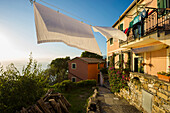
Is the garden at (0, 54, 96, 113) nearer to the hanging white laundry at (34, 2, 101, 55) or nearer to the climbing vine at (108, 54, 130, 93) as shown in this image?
the hanging white laundry at (34, 2, 101, 55)

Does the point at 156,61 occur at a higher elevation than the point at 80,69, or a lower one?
higher

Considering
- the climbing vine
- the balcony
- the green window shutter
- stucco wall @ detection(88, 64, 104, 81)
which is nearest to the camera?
the balcony

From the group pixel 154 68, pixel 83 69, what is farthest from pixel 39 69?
pixel 83 69

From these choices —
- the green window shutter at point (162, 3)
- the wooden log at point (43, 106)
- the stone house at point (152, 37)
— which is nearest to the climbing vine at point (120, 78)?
the stone house at point (152, 37)

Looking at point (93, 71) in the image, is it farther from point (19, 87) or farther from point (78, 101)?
point (19, 87)

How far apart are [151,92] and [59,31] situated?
19.4ft

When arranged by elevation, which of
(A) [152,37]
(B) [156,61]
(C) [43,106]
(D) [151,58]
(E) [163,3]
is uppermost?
(E) [163,3]

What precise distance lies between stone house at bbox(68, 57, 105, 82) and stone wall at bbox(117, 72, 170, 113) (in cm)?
1137

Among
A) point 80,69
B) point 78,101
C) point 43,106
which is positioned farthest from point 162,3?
point 80,69

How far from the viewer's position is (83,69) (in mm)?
18594

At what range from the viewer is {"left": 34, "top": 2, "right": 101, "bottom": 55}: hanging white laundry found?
1.41m

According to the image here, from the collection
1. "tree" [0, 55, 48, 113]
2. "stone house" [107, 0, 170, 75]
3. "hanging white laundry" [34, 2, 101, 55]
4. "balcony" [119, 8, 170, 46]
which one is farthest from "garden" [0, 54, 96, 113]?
"balcony" [119, 8, 170, 46]

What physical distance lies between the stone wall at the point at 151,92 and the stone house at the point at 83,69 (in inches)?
448

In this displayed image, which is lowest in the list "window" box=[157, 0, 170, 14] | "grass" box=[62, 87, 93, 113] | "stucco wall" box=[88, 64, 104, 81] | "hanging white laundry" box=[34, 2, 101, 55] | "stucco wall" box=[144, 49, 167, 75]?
"grass" box=[62, 87, 93, 113]
